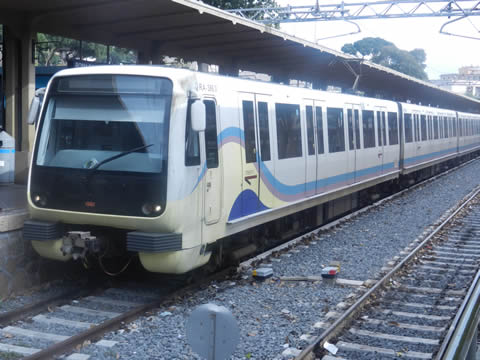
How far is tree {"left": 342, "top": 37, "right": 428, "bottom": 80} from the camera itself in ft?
317

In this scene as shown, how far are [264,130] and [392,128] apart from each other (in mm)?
9671

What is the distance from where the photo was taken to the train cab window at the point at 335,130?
40.0ft

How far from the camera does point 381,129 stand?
54.4ft

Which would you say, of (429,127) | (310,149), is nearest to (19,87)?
(310,149)

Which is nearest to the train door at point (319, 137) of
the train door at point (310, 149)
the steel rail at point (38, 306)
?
the train door at point (310, 149)

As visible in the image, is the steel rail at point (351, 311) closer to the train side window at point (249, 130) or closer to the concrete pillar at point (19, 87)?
the train side window at point (249, 130)

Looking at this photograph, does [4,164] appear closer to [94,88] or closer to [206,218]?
[94,88]

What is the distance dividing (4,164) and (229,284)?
5.20 metres

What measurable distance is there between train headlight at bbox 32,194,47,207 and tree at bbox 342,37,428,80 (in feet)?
301

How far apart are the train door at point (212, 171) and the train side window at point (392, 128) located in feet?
35.5

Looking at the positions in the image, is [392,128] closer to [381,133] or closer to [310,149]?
Result: [381,133]

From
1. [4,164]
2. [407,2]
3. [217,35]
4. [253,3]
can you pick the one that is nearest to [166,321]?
[4,164]

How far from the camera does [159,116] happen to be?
693 cm

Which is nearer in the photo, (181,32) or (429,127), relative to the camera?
(181,32)
